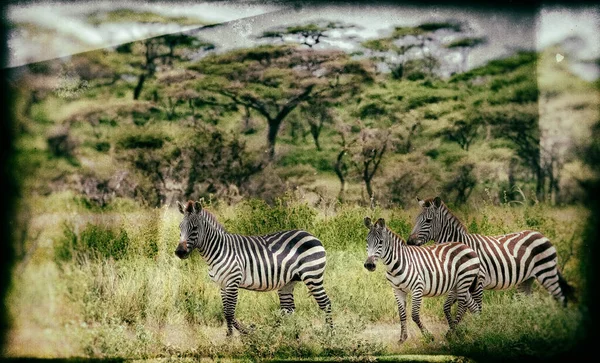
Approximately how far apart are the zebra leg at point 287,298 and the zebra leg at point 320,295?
194 mm

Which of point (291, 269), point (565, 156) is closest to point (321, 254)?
point (291, 269)

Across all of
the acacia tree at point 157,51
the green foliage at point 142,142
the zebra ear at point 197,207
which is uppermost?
the acacia tree at point 157,51

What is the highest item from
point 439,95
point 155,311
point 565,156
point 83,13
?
point 83,13

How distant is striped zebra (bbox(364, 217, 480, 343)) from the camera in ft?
35.6

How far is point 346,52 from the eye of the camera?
37.9 feet

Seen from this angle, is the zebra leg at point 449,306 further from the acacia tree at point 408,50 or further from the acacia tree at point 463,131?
the acacia tree at point 408,50

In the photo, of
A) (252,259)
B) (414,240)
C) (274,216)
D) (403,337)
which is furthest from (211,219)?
(403,337)

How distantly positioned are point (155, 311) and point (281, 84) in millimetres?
3006

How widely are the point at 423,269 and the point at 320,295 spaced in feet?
3.93

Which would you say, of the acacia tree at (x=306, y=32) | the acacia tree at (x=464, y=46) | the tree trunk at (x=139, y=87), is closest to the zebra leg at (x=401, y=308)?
the acacia tree at (x=464, y=46)

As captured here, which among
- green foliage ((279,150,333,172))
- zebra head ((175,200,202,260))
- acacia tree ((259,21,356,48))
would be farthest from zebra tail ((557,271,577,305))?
zebra head ((175,200,202,260))

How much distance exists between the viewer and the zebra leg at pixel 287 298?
1114 centimetres

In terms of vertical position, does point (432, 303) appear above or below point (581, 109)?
below

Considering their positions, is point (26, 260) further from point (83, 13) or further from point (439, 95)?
point (439, 95)
